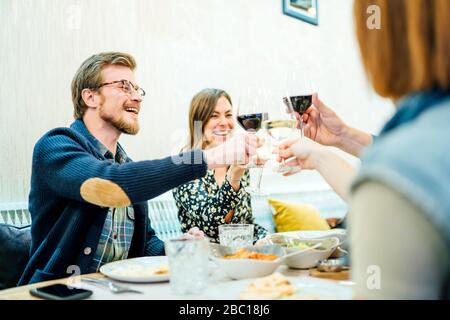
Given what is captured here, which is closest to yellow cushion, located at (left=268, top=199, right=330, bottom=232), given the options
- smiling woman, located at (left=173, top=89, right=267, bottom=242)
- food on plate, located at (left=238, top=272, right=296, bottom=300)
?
smiling woman, located at (left=173, top=89, right=267, bottom=242)

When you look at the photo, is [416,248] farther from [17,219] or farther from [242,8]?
[242,8]

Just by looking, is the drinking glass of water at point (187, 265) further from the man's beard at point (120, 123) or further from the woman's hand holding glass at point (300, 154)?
the man's beard at point (120, 123)

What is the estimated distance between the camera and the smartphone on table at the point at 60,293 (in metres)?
0.86

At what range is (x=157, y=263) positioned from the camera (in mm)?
1201

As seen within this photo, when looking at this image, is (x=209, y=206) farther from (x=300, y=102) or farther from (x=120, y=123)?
(x=300, y=102)

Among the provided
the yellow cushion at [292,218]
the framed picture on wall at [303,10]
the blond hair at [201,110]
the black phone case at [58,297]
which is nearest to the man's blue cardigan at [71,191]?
the black phone case at [58,297]

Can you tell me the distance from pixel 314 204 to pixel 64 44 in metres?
2.18

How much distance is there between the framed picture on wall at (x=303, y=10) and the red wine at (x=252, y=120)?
233 centimetres

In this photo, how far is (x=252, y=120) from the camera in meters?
1.33

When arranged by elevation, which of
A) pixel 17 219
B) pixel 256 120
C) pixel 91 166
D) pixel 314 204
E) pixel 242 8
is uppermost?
pixel 242 8

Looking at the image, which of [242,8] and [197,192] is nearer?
[197,192]

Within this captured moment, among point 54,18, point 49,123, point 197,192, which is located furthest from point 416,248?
point 54,18

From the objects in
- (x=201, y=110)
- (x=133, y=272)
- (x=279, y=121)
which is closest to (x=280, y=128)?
(x=279, y=121)

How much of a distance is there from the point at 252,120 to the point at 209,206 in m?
0.96
